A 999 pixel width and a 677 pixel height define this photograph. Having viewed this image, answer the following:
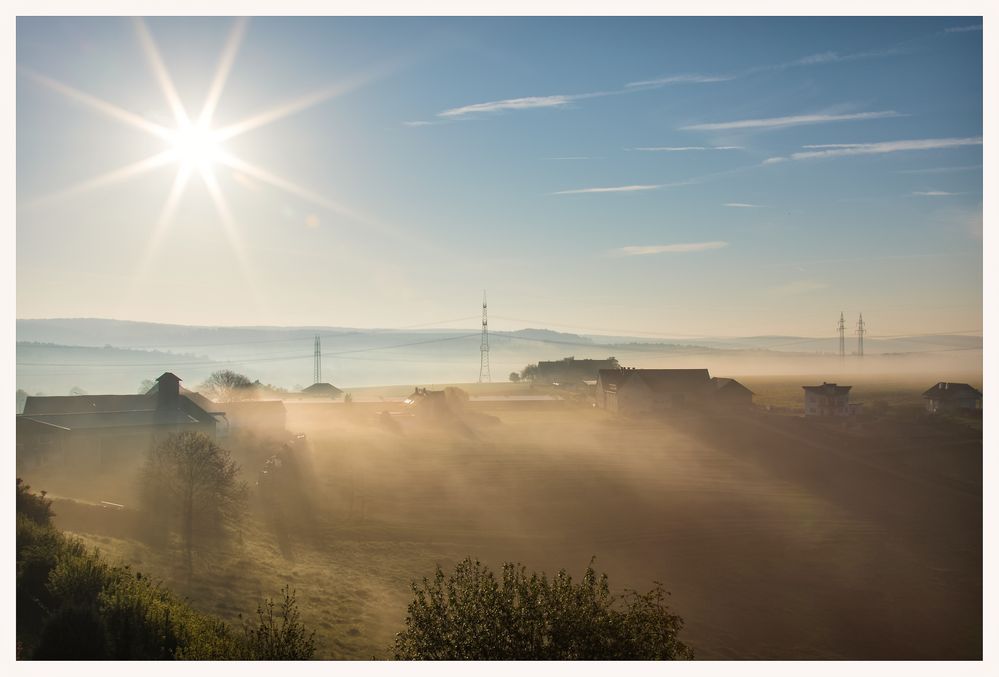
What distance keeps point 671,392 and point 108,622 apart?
2686 inches

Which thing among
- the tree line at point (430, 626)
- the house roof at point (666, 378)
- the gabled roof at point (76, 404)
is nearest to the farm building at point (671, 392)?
the house roof at point (666, 378)

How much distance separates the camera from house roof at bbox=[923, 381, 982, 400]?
2496 inches

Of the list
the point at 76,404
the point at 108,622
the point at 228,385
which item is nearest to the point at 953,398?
the point at 108,622

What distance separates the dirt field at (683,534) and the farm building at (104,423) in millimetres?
11137

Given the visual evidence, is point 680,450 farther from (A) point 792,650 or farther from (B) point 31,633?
(B) point 31,633

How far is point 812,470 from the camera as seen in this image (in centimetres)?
4812

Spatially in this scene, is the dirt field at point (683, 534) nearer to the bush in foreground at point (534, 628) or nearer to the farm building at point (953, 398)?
the bush in foreground at point (534, 628)

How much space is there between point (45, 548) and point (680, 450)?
45.9 m

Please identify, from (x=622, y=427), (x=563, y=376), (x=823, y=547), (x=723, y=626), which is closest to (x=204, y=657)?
(x=723, y=626)

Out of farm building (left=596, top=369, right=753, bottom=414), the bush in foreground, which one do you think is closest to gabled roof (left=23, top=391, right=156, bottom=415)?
the bush in foreground

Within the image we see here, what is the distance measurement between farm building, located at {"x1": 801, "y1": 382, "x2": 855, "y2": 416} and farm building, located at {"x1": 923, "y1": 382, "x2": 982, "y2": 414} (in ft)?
25.5

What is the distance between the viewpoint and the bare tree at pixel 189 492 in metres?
32.1

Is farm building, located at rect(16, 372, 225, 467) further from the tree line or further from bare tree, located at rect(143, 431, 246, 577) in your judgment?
the tree line

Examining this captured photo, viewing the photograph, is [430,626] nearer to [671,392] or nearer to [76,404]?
[76,404]
